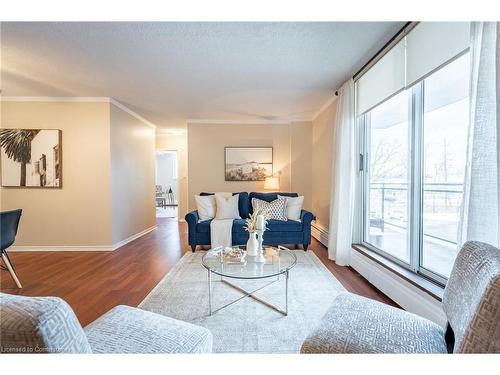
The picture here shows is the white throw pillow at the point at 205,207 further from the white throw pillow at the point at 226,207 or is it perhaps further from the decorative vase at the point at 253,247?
the decorative vase at the point at 253,247

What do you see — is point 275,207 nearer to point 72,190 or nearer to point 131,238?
point 131,238

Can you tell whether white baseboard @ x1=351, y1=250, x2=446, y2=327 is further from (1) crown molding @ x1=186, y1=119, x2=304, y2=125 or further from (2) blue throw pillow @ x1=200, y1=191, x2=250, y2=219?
(1) crown molding @ x1=186, y1=119, x2=304, y2=125

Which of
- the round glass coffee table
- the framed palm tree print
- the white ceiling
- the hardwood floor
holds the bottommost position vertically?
the hardwood floor

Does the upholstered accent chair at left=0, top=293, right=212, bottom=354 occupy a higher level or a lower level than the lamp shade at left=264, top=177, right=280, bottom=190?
lower

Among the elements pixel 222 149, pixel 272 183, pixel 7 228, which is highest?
pixel 222 149

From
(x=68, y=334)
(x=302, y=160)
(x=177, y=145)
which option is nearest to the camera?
(x=68, y=334)

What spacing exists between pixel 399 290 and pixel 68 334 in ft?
7.90

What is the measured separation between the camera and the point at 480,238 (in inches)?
52.1

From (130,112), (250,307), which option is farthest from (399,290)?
(130,112)

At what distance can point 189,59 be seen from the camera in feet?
8.65

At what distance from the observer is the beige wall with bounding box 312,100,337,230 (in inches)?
165

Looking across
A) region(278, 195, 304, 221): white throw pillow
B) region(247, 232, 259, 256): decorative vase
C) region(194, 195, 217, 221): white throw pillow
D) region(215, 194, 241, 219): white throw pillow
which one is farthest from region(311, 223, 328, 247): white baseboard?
region(247, 232, 259, 256): decorative vase

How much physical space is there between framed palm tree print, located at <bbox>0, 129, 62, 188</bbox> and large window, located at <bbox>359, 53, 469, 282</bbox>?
4.92m
